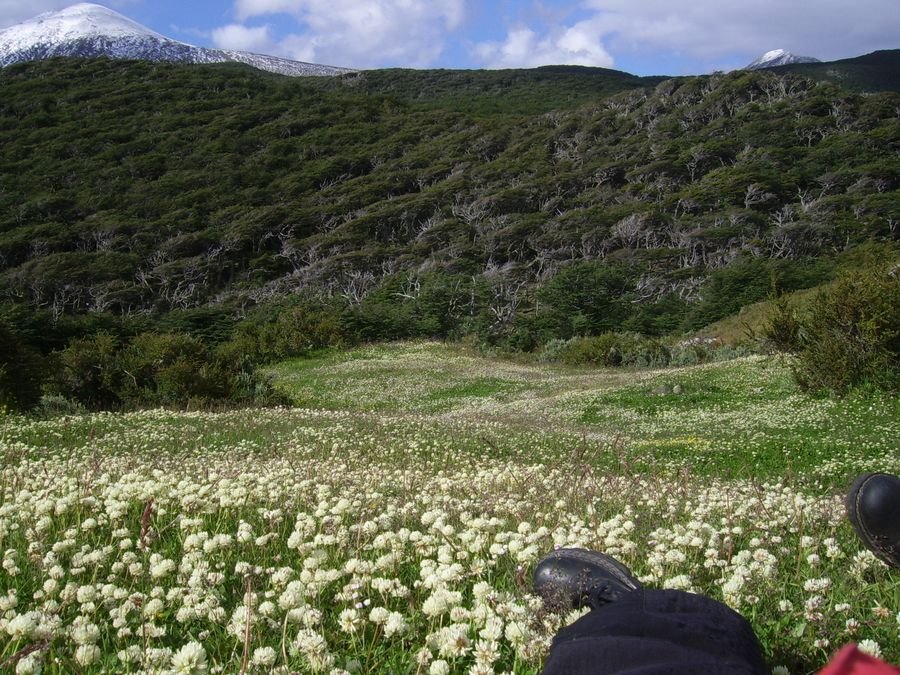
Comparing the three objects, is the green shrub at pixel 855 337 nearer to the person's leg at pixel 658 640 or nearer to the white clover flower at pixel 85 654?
the person's leg at pixel 658 640

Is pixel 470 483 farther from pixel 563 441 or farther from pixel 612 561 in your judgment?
pixel 563 441

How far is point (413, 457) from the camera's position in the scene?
6727 millimetres

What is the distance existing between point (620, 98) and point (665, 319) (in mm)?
71790

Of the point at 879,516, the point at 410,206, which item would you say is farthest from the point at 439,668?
the point at 410,206

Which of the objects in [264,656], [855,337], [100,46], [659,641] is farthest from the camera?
[100,46]

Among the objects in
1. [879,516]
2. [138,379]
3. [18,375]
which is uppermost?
[879,516]

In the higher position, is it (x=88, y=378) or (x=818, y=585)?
(x=818, y=585)

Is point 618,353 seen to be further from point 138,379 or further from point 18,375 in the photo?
point 18,375

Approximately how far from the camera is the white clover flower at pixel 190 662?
161cm

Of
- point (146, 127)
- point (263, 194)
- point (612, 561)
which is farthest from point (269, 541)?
point (146, 127)

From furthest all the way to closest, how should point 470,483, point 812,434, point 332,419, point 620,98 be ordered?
point 620,98
point 332,419
point 812,434
point 470,483

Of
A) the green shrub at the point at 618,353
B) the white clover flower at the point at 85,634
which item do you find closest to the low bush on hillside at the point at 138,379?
the white clover flower at the point at 85,634

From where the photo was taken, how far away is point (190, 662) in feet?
5.33

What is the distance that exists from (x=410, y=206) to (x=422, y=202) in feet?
6.01
